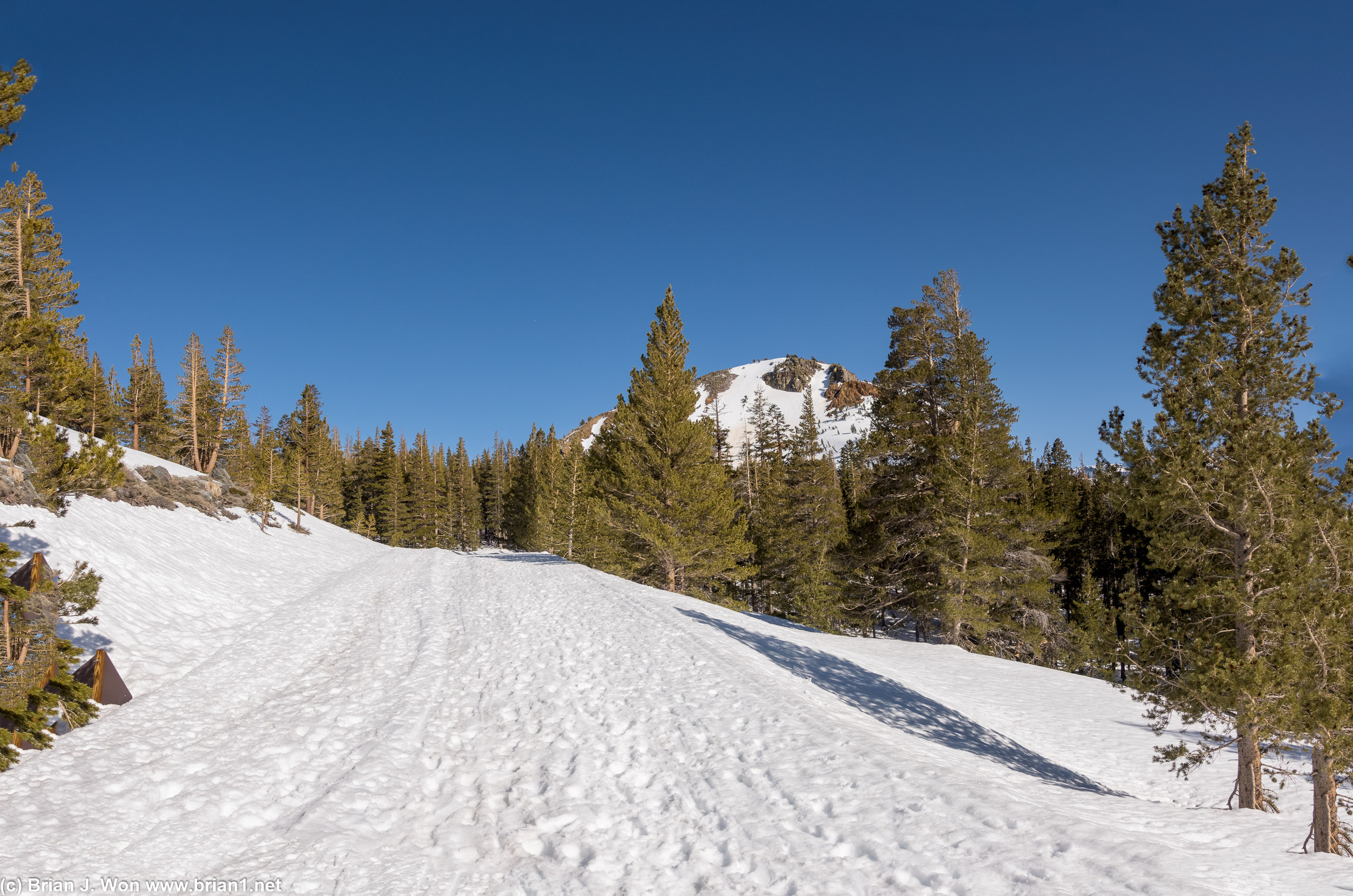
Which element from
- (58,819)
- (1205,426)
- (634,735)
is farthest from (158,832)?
(1205,426)

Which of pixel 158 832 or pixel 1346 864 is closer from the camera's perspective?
pixel 1346 864

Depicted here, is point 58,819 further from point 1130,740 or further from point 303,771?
point 1130,740

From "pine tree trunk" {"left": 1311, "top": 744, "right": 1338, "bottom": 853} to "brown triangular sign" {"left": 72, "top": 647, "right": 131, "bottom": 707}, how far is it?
558 inches

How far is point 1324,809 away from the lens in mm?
5969

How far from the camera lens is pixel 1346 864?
14.1ft

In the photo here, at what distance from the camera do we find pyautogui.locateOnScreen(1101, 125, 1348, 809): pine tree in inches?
260

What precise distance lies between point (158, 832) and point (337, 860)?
5.57ft

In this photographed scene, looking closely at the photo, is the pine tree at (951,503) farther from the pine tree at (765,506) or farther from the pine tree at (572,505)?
the pine tree at (572,505)

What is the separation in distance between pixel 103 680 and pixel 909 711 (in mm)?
12294

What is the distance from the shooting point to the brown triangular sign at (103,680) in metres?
7.30

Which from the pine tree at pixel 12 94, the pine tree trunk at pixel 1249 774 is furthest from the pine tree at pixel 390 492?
the pine tree trunk at pixel 1249 774

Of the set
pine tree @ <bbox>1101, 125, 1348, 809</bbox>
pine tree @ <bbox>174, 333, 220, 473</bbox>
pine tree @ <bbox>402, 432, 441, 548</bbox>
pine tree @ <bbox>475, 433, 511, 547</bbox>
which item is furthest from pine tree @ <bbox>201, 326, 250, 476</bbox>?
pine tree @ <bbox>1101, 125, 1348, 809</bbox>

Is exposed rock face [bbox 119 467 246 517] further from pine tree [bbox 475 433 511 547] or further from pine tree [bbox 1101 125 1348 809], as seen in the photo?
pine tree [bbox 475 433 511 547]

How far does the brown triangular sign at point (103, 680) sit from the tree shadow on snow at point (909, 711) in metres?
10.4
